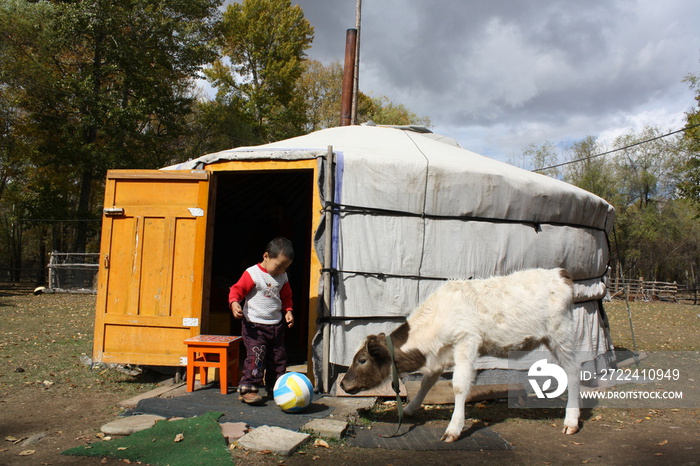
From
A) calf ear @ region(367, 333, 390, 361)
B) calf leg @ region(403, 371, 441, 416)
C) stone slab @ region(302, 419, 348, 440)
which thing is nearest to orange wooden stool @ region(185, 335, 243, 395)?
stone slab @ region(302, 419, 348, 440)

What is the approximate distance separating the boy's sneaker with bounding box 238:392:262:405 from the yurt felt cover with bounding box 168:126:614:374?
0.82 metres

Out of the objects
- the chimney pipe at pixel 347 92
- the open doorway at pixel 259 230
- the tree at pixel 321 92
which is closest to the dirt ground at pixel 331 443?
the open doorway at pixel 259 230

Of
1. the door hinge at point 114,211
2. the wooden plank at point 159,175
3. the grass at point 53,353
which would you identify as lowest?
the grass at point 53,353

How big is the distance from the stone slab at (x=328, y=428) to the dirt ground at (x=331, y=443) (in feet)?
0.23

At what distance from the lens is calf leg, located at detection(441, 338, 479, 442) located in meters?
3.33

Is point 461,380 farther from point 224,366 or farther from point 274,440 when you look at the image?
point 224,366

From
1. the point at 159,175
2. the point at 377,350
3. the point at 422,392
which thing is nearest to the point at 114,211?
the point at 159,175

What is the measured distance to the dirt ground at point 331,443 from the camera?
3.05 metres

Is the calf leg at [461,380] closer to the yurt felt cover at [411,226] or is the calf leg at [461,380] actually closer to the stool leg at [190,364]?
the yurt felt cover at [411,226]

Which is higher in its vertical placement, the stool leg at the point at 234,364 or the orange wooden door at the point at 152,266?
the orange wooden door at the point at 152,266

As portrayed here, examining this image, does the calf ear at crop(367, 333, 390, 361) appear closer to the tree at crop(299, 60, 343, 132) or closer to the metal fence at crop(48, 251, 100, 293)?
the metal fence at crop(48, 251, 100, 293)

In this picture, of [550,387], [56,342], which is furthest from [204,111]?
[550,387]

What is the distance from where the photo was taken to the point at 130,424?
3.41 meters

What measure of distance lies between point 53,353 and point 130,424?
3378 millimetres
